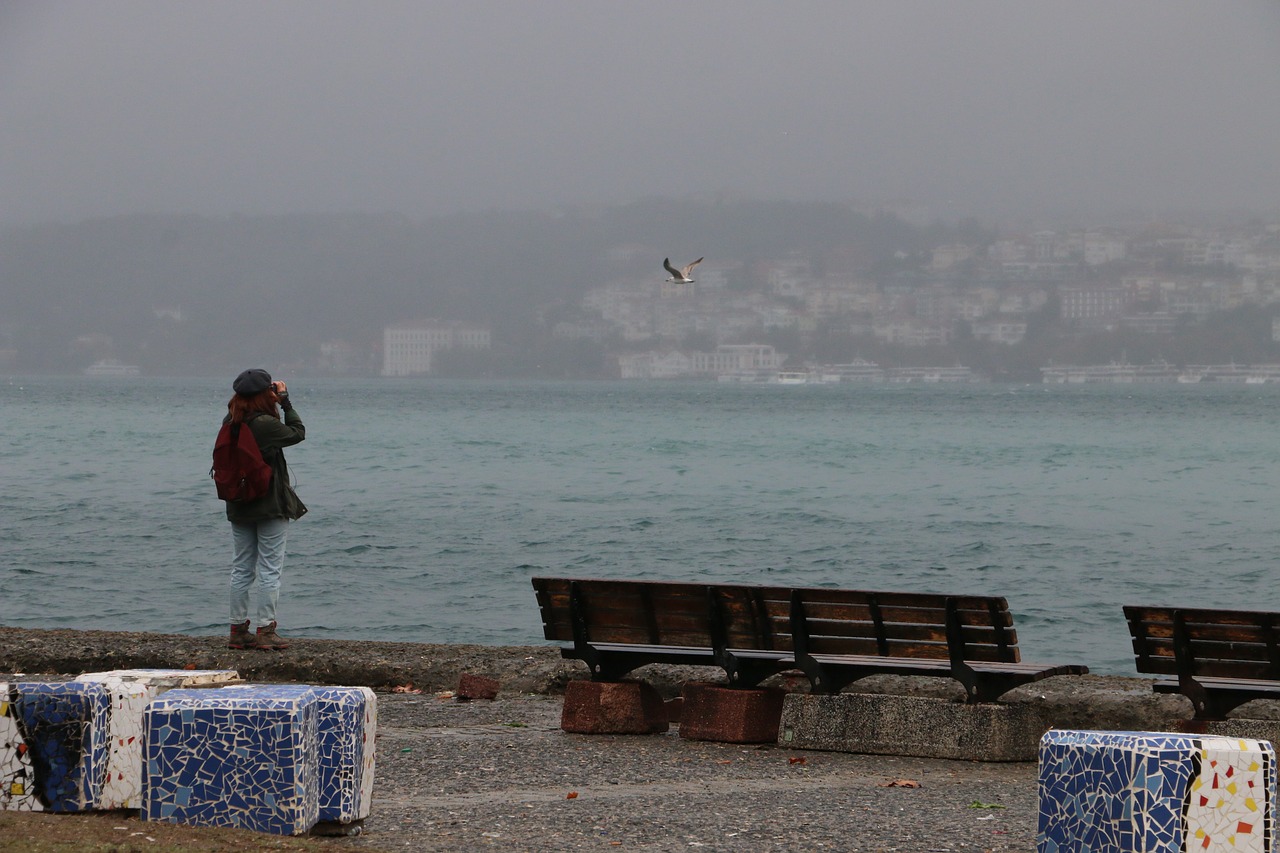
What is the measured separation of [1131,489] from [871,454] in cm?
2088

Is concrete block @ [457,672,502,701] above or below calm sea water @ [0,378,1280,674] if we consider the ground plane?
above

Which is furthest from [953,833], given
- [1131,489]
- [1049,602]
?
[1131,489]

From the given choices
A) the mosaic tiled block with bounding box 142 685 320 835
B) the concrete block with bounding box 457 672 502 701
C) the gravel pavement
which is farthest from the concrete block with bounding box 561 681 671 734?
the mosaic tiled block with bounding box 142 685 320 835

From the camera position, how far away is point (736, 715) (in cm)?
742

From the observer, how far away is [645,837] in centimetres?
541

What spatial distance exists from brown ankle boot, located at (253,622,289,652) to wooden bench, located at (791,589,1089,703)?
3.46 metres

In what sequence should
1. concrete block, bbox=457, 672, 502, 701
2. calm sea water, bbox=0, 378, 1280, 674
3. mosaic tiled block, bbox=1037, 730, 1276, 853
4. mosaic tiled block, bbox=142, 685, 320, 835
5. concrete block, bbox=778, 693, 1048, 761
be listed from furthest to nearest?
calm sea water, bbox=0, 378, 1280, 674 → concrete block, bbox=457, 672, 502, 701 → concrete block, bbox=778, 693, 1048, 761 → mosaic tiled block, bbox=142, 685, 320, 835 → mosaic tiled block, bbox=1037, 730, 1276, 853

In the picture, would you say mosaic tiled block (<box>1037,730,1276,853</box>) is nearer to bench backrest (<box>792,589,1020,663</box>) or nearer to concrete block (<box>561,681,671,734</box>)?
bench backrest (<box>792,589,1020,663</box>)

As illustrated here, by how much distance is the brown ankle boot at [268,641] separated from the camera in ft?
30.8

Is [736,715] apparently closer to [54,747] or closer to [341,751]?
[341,751]

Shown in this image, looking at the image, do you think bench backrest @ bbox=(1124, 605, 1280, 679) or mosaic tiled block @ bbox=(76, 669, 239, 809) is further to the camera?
bench backrest @ bbox=(1124, 605, 1280, 679)

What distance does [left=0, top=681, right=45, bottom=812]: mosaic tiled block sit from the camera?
5.07 metres

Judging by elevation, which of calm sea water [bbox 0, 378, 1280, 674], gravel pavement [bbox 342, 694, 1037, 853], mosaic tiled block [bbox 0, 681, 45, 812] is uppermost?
mosaic tiled block [bbox 0, 681, 45, 812]

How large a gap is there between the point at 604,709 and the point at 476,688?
1.33 metres
